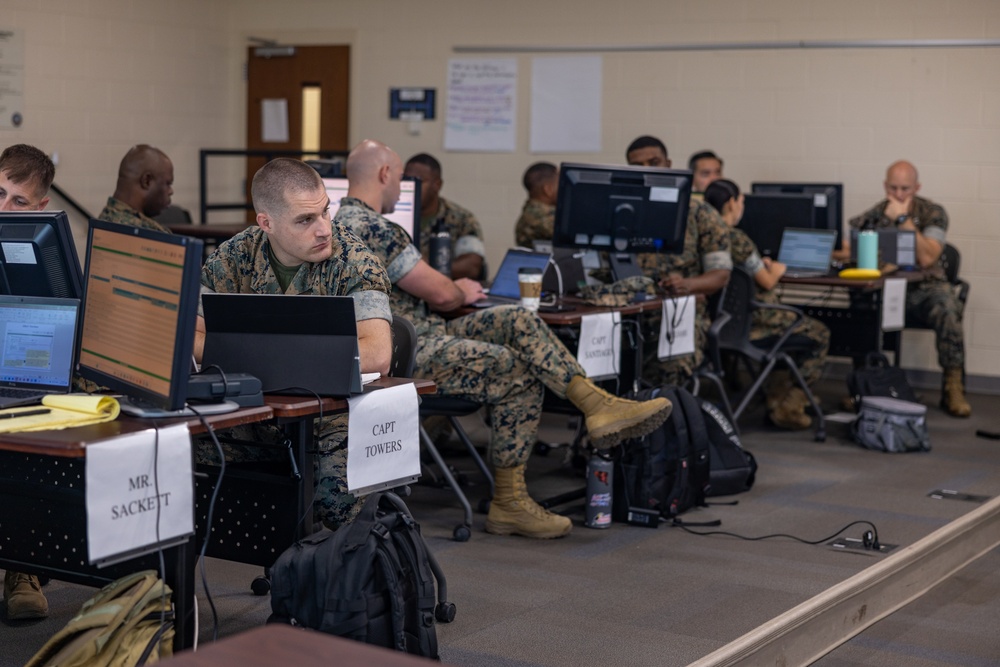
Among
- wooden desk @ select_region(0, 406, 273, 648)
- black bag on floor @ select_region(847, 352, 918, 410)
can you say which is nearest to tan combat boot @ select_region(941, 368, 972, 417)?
black bag on floor @ select_region(847, 352, 918, 410)

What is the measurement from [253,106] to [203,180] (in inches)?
30.2

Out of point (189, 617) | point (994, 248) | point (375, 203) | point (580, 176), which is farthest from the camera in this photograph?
point (994, 248)

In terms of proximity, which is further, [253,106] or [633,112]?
[253,106]

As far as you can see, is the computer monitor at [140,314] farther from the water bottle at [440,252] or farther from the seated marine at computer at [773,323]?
the seated marine at computer at [773,323]

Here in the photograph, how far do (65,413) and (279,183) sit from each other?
2.69 ft

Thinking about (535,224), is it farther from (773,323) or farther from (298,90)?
(298,90)

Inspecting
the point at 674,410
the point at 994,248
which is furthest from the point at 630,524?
the point at 994,248

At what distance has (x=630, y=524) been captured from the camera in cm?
411

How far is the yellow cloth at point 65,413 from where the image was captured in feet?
7.16

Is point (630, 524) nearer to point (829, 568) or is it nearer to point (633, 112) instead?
point (829, 568)

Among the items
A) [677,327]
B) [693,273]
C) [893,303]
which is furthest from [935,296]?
[677,327]

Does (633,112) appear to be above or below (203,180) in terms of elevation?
above

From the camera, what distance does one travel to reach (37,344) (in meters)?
2.54

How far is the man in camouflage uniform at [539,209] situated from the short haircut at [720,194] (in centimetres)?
74
